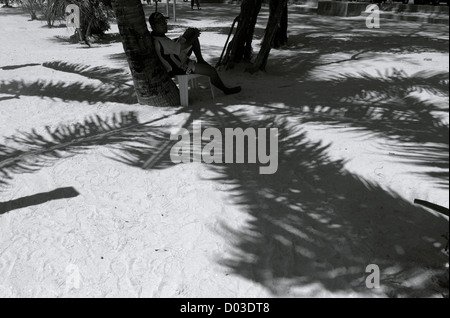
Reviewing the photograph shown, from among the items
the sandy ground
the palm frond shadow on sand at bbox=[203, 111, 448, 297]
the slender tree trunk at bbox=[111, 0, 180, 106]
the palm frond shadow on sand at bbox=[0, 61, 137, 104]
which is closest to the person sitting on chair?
the slender tree trunk at bbox=[111, 0, 180, 106]

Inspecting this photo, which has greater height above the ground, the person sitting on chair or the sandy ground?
the person sitting on chair

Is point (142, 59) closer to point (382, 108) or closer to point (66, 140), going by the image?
point (66, 140)

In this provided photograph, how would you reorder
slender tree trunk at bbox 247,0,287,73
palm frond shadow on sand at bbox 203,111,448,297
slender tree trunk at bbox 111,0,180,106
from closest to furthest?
palm frond shadow on sand at bbox 203,111,448,297, slender tree trunk at bbox 111,0,180,106, slender tree trunk at bbox 247,0,287,73

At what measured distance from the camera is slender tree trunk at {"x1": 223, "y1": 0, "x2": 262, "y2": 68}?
25.5ft

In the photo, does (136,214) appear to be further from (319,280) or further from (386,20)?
(386,20)

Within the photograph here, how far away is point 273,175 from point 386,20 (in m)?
12.9

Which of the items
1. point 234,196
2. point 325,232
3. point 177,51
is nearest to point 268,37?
point 177,51

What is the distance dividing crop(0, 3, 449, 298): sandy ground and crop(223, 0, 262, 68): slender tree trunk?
1.65 meters

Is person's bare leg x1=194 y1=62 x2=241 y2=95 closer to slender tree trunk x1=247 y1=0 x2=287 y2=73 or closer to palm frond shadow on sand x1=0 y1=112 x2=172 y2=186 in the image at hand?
palm frond shadow on sand x1=0 y1=112 x2=172 y2=186

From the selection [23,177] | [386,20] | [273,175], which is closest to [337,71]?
[273,175]

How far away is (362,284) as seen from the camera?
8.46 ft

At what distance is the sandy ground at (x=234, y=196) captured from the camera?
2.74 meters

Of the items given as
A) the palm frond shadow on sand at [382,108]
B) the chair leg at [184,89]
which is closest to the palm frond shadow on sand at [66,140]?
the chair leg at [184,89]

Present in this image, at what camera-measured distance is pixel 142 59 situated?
5637 mm
